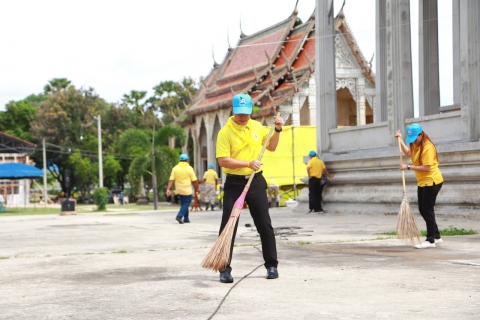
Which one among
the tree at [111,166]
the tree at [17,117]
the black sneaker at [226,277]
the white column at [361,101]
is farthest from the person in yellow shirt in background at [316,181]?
the tree at [17,117]

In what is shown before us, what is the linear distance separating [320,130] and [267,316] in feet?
50.5

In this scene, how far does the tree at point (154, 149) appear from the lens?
120 feet

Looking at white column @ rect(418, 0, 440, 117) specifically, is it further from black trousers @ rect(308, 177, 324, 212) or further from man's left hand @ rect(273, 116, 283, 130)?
man's left hand @ rect(273, 116, 283, 130)

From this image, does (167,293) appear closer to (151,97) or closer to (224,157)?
(224,157)

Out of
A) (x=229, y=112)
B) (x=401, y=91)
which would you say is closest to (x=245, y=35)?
(x=229, y=112)

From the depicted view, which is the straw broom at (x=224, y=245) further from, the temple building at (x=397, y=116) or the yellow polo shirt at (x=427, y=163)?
the yellow polo shirt at (x=427, y=163)

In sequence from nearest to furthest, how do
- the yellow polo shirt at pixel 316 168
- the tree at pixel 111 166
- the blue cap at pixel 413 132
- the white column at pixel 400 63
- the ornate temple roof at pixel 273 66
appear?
the blue cap at pixel 413 132 < the white column at pixel 400 63 < the yellow polo shirt at pixel 316 168 < the ornate temple roof at pixel 273 66 < the tree at pixel 111 166

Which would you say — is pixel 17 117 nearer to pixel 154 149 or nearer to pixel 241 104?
pixel 154 149

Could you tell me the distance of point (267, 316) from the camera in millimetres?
5301

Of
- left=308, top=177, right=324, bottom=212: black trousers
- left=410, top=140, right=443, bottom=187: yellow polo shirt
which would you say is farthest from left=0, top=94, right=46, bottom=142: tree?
left=410, top=140, right=443, bottom=187: yellow polo shirt

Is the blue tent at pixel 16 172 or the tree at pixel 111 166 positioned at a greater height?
the tree at pixel 111 166

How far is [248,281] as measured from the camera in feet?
23.3

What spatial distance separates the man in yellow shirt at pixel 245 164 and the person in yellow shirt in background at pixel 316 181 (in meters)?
12.5

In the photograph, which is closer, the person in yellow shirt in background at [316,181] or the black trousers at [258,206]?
the black trousers at [258,206]
